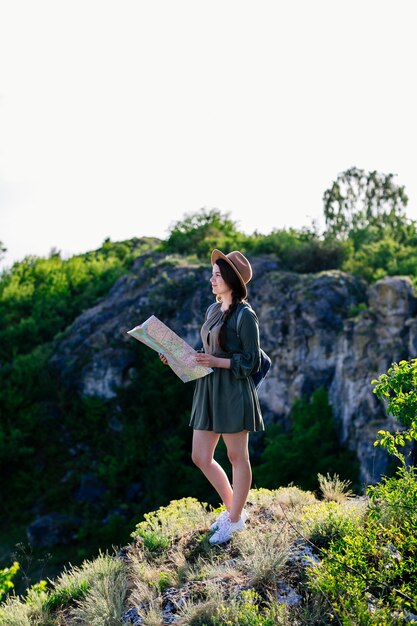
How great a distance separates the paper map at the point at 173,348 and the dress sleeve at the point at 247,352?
20 centimetres

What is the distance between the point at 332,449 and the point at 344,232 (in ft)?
44.5

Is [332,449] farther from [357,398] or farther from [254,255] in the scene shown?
[254,255]

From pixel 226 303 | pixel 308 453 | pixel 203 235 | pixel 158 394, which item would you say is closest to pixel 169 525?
pixel 226 303

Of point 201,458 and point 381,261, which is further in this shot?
point 381,261

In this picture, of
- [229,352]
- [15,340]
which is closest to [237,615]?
[229,352]

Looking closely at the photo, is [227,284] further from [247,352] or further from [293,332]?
[293,332]

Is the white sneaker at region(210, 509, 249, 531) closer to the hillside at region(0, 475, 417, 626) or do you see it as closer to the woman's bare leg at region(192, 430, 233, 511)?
the hillside at region(0, 475, 417, 626)

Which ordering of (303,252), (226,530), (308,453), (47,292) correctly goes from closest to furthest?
(226,530) < (308,453) < (303,252) < (47,292)

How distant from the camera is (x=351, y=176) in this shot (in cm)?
3139

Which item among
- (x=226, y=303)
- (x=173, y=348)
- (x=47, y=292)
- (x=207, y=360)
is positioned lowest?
(x=207, y=360)

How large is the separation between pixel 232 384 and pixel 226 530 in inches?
50.2

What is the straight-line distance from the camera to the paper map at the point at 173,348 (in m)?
5.16

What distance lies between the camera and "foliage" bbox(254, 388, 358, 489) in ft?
59.4

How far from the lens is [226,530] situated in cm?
566
